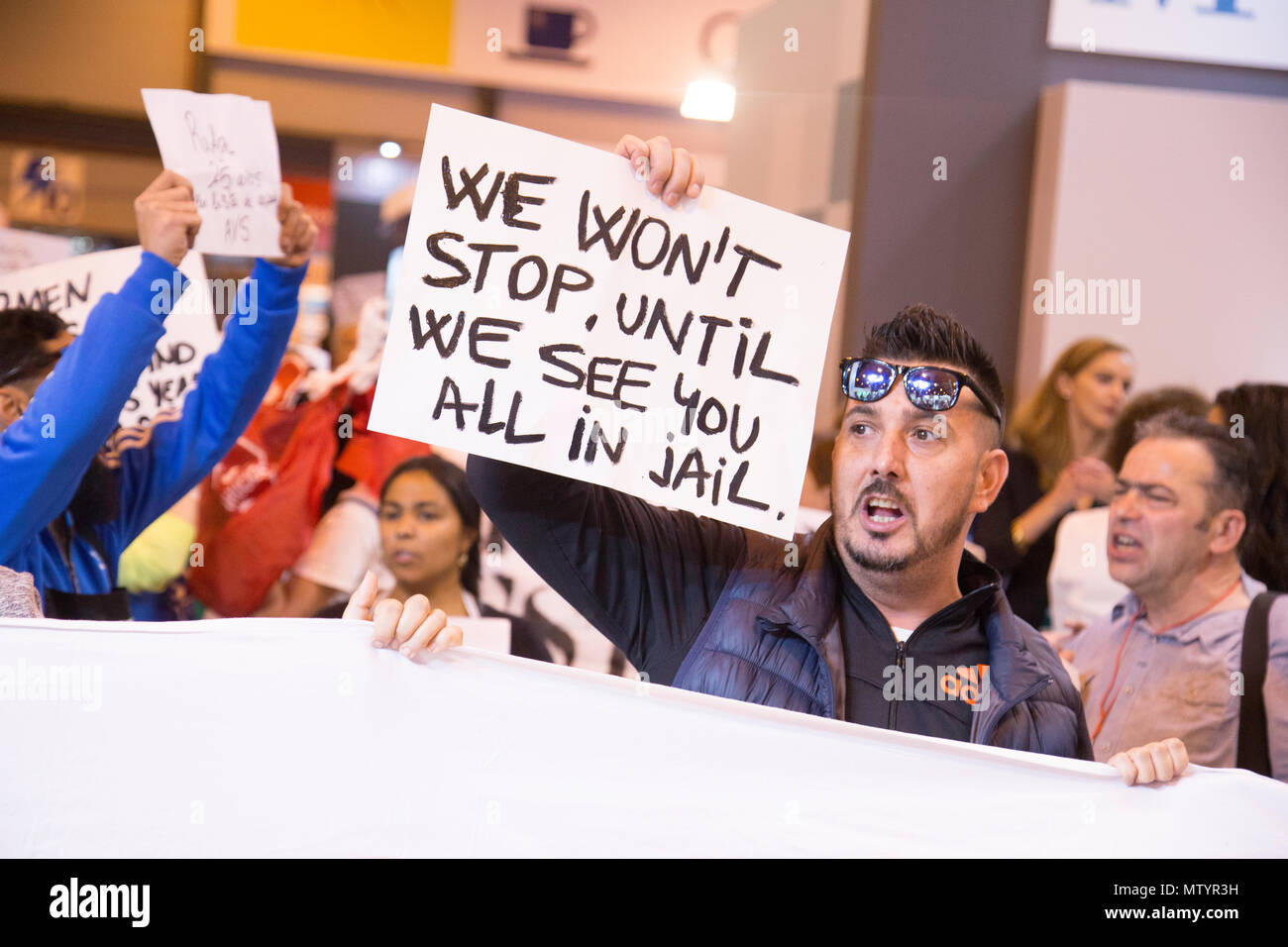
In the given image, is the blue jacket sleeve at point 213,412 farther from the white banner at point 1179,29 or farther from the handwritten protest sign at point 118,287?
the white banner at point 1179,29

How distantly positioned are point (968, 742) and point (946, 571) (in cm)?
29

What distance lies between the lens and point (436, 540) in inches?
124

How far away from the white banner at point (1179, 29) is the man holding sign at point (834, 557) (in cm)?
317

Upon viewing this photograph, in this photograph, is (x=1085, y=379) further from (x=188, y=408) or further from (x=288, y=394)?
(x=188, y=408)

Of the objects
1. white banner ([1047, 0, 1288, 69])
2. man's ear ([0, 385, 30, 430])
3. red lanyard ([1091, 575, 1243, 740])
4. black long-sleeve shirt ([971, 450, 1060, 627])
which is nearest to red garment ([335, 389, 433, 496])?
man's ear ([0, 385, 30, 430])

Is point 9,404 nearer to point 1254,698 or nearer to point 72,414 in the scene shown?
point 72,414

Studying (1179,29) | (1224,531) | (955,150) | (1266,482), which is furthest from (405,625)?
(1179,29)

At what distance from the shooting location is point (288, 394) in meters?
3.90

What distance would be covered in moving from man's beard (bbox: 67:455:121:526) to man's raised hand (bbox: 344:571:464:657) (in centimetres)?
88

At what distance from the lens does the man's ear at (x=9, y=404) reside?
200 cm

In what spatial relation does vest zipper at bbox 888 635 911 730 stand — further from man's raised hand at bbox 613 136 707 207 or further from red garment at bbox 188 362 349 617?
red garment at bbox 188 362 349 617

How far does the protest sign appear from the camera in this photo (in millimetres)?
2967
